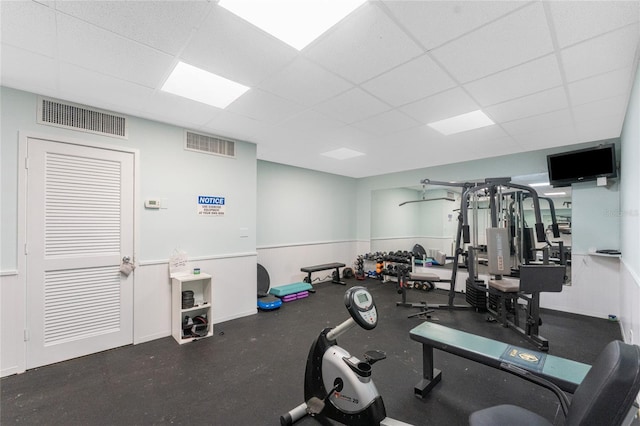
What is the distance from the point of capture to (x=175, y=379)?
238 cm

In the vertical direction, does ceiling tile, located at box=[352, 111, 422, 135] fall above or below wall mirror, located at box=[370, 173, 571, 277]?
above

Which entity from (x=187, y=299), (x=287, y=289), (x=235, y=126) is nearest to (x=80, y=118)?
(x=235, y=126)

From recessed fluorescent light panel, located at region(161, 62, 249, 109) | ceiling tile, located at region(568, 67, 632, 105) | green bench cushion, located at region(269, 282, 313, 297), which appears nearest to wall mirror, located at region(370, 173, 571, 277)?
green bench cushion, located at region(269, 282, 313, 297)

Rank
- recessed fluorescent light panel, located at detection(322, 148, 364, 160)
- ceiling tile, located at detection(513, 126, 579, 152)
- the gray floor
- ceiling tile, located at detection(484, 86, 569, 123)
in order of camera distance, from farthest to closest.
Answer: recessed fluorescent light panel, located at detection(322, 148, 364, 160) → ceiling tile, located at detection(513, 126, 579, 152) → ceiling tile, located at detection(484, 86, 569, 123) → the gray floor

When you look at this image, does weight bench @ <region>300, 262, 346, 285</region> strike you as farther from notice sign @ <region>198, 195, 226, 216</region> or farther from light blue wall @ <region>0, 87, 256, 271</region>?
notice sign @ <region>198, 195, 226, 216</region>

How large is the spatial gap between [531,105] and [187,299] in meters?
4.31

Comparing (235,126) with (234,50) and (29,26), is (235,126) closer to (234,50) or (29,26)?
(234,50)

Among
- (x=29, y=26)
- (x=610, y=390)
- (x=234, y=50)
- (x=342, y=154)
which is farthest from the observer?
(x=342, y=154)

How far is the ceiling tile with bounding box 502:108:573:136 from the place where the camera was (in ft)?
9.72

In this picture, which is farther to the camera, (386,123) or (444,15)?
(386,123)

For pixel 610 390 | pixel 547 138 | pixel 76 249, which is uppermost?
pixel 547 138

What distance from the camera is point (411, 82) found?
2303mm

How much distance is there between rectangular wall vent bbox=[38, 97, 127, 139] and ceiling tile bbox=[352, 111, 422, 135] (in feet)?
8.84

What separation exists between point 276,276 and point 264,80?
13.2 feet
